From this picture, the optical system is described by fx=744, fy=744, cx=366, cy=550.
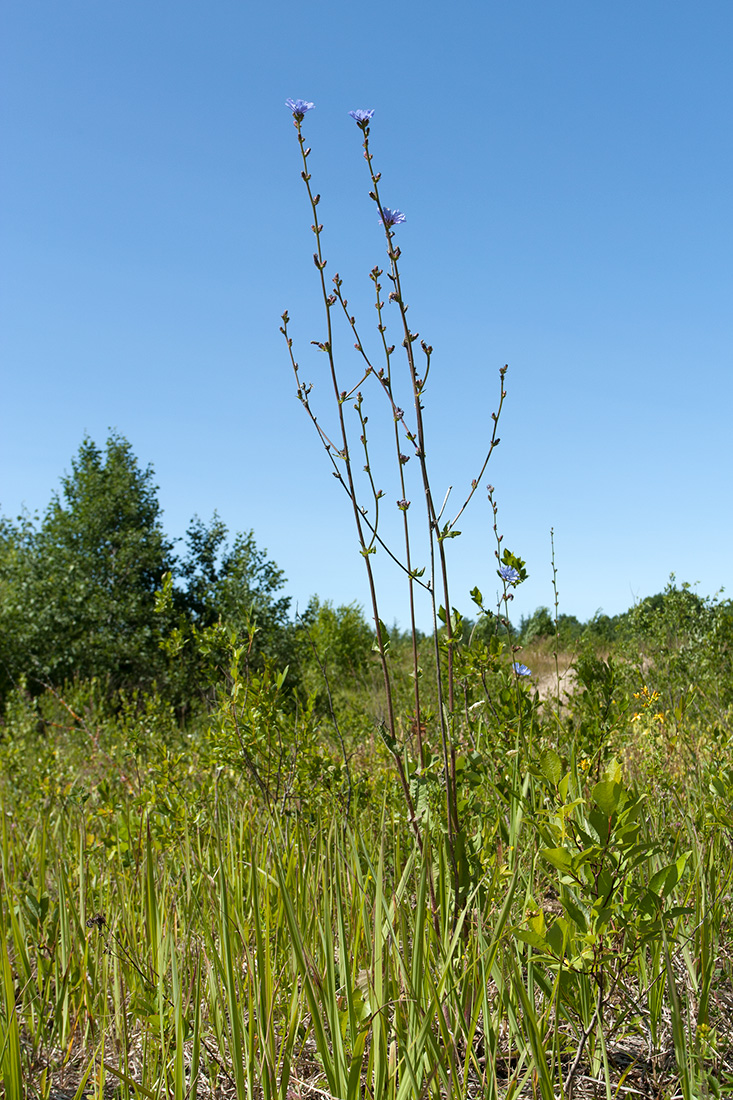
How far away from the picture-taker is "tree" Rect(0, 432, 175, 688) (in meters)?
17.4

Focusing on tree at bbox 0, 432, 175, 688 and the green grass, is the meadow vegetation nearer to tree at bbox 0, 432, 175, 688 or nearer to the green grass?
the green grass

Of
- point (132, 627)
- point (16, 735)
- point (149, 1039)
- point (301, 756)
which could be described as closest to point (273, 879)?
point (149, 1039)

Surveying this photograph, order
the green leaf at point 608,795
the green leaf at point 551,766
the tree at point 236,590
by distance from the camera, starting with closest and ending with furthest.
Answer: the green leaf at point 608,795, the green leaf at point 551,766, the tree at point 236,590

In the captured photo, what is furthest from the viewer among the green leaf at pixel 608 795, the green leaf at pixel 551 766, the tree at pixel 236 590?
the tree at pixel 236 590

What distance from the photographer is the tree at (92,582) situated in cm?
1742

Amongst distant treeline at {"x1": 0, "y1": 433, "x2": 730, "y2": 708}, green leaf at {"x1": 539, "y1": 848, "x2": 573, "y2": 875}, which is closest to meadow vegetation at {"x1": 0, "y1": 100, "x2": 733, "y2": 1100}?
green leaf at {"x1": 539, "y1": 848, "x2": 573, "y2": 875}

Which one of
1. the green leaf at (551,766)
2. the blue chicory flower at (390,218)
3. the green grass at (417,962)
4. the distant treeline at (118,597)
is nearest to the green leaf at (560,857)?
the green grass at (417,962)

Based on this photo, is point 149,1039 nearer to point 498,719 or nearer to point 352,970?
point 352,970

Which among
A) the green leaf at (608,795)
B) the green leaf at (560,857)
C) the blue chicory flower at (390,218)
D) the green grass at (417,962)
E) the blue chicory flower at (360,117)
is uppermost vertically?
the blue chicory flower at (360,117)

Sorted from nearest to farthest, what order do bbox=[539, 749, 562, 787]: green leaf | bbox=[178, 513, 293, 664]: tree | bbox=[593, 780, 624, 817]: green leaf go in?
bbox=[593, 780, 624, 817]: green leaf, bbox=[539, 749, 562, 787]: green leaf, bbox=[178, 513, 293, 664]: tree

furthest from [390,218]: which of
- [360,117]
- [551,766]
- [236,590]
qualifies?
[236,590]

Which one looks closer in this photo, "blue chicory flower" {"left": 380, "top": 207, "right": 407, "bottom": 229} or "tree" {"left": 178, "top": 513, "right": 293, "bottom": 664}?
"blue chicory flower" {"left": 380, "top": 207, "right": 407, "bottom": 229}

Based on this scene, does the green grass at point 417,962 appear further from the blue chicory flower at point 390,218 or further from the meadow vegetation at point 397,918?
the blue chicory flower at point 390,218

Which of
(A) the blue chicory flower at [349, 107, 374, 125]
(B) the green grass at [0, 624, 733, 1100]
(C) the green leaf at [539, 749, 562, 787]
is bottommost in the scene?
(B) the green grass at [0, 624, 733, 1100]
